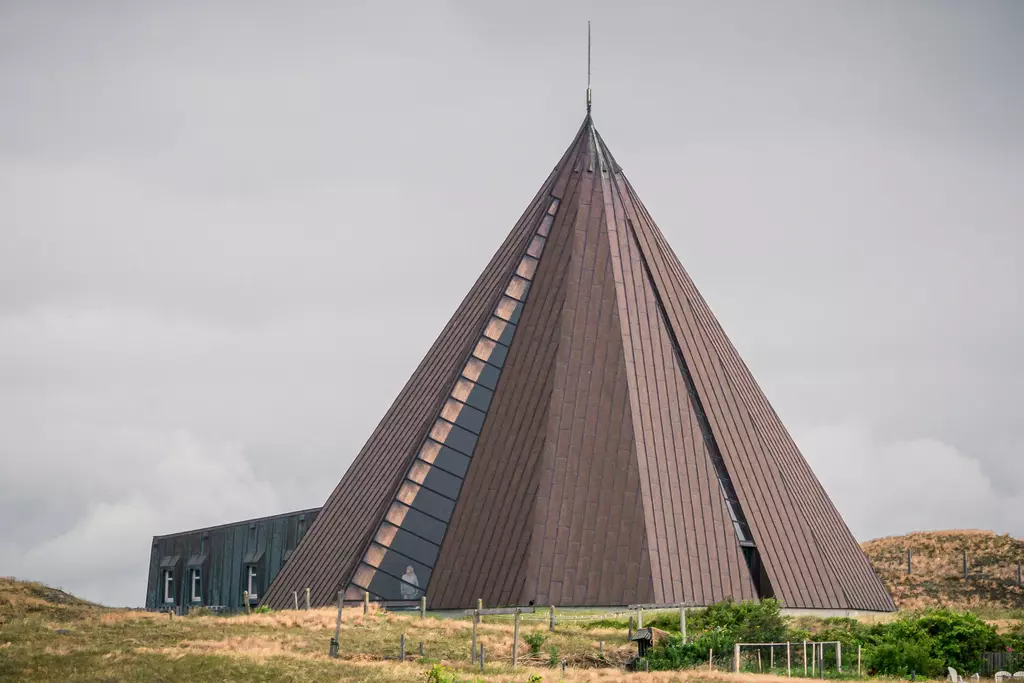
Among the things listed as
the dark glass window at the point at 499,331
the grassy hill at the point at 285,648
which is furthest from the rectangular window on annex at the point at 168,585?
the dark glass window at the point at 499,331

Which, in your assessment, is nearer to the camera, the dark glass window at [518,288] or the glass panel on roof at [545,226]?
the dark glass window at [518,288]

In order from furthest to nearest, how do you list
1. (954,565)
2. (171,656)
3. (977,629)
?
(954,565), (977,629), (171,656)

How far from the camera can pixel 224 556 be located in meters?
71.8

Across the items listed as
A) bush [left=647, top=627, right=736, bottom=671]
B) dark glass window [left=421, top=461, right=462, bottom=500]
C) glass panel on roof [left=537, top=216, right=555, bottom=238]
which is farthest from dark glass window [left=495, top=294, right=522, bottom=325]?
bush [left=647, top=627, right=736, bottom=671]

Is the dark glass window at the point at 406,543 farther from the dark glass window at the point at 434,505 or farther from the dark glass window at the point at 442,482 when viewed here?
the dark glass window at the point at 442,482

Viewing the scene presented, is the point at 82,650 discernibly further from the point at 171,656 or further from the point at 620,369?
the point at 620,369

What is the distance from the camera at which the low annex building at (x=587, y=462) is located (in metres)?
47.3

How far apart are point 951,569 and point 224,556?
41.2m

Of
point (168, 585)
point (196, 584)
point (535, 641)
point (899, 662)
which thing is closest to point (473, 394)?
point (535, 641)

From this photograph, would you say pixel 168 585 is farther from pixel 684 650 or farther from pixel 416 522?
pixel 684 650

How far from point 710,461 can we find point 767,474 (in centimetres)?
301

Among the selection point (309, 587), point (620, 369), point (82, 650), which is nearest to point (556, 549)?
point (620, 369)

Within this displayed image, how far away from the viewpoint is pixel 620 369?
165ft

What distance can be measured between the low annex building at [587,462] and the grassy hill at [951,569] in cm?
1751
